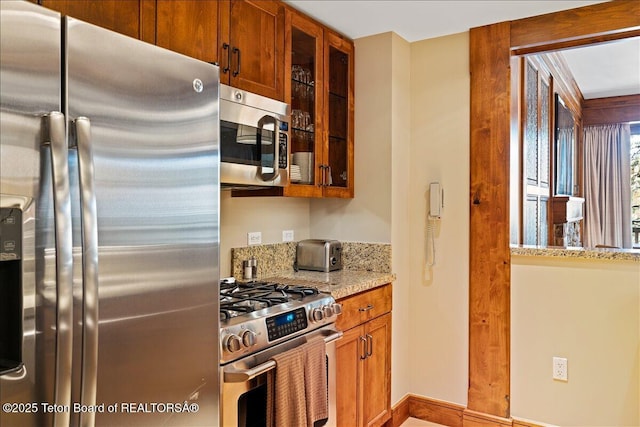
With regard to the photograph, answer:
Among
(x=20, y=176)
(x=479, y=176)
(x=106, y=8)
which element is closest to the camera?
(x=20, y=176)

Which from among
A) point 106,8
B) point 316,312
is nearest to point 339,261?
point 316,312

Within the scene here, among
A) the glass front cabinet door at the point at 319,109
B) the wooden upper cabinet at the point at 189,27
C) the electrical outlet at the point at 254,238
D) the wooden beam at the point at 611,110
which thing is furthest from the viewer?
the wooden beam at the point at 611,110

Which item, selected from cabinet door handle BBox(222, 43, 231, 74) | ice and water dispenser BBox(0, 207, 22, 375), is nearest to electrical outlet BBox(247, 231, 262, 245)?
cabinet door handle BBox(222, 43, 231, 74)

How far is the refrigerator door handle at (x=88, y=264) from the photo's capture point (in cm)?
105

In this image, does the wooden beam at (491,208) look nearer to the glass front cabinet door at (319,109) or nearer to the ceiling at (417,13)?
the ceiling at (417,13)

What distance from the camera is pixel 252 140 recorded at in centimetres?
215

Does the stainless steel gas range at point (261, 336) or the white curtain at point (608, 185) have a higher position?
the white curtain at point (608, 185)

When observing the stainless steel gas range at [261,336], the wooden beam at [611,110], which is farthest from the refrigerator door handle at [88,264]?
the wooden beam at [611,110]

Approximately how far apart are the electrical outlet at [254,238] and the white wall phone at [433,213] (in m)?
1.10

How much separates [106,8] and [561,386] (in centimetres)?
289

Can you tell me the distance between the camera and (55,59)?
1.06m

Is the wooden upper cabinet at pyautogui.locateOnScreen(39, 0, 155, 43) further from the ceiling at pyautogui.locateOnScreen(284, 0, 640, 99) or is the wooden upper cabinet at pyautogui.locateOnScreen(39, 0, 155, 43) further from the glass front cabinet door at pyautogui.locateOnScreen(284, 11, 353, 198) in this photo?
the ceiling at pyautogui.locateOnScreen(284, 0, 640, 99)

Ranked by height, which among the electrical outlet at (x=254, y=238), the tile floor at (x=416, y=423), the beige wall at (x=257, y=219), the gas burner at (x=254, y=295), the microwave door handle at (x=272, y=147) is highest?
the microwave door handle at (x=272, y=147)

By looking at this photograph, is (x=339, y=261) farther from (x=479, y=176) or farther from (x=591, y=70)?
(x=591, y=70)
